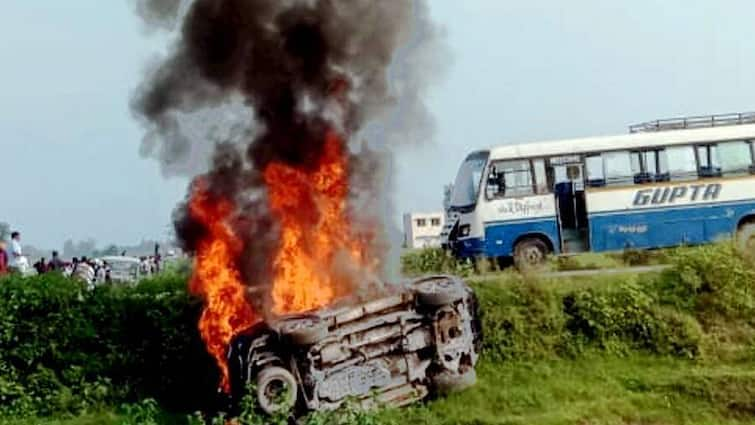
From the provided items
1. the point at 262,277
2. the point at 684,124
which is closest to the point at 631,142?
the point at 684,124

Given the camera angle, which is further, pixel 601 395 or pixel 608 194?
pixel 608 194

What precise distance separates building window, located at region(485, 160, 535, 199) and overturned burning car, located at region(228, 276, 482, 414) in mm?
7433

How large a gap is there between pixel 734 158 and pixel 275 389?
1357cm

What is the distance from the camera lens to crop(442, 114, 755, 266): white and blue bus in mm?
22469

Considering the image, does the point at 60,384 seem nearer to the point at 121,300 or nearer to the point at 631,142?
the point at 121,300

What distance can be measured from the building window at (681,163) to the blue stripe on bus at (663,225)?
70cm

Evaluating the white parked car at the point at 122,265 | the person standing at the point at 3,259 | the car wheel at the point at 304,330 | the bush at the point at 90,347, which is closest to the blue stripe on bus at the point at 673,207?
the bush at the point at 90,347

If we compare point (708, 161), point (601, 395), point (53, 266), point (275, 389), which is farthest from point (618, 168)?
point (53, 266)

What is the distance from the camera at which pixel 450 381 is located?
14.7m

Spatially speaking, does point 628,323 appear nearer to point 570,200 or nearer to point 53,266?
point 570,200

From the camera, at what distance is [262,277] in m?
15.7

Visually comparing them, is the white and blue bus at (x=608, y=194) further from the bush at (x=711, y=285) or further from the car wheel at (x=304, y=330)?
the car wheel at (x=304, y=330)

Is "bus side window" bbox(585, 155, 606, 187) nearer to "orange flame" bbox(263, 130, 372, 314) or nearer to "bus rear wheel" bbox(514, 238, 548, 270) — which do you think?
"bus rear wheel" bbox(514, 238, 548, 270)

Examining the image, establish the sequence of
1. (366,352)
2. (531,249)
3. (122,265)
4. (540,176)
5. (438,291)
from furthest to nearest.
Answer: (122,265) → (540,176) → (531,249) → (438,291) → (366,352)
